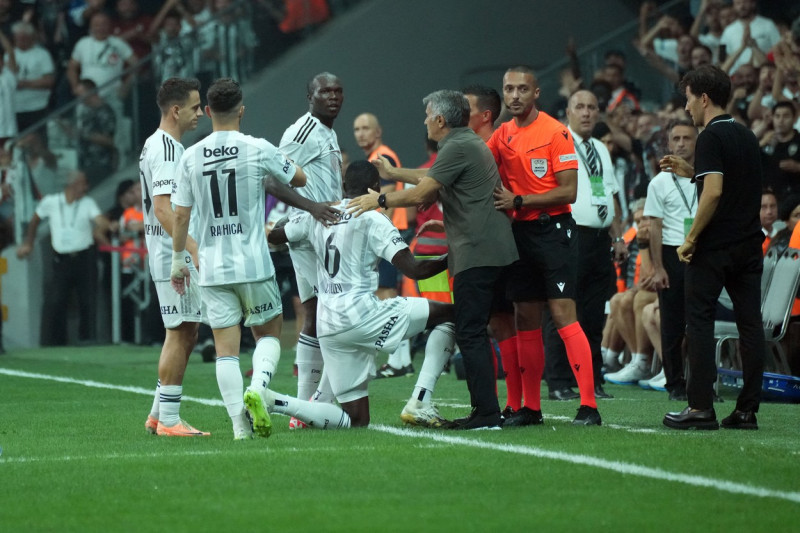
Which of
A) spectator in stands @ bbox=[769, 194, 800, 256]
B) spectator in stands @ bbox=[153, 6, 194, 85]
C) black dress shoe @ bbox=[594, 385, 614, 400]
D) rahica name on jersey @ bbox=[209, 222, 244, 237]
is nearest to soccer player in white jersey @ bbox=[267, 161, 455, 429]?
rahica name on jersey @ bbox=[209, 222, 244, 237]

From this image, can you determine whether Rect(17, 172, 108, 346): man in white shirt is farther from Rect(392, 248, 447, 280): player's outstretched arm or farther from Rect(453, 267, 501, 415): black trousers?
Rect(453, 267, 501, 415): black trousers

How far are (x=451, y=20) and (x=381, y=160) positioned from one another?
13.8 metres

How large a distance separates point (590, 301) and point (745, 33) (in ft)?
24.9

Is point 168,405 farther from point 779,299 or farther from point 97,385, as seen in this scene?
point 779,299

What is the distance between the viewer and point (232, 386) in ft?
26.0

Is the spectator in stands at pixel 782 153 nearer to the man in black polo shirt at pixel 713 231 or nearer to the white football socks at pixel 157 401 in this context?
the man in black polo shirt at pixel 713 231

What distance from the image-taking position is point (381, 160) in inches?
335

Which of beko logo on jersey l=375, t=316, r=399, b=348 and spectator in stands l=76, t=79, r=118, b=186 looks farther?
spectator in stands l=76, t=79, r=118, b=186

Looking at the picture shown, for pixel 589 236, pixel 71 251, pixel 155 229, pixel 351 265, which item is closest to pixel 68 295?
pixel 71 251

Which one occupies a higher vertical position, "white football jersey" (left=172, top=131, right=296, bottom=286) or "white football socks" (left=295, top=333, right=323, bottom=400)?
"white football jersey" (left=172, top=131, right=296, bottom=286)

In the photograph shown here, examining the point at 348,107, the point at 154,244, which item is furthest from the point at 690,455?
the point at 348,107

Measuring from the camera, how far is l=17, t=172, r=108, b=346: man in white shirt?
19.0 metres

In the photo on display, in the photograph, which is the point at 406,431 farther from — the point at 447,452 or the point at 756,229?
the point at 756,229

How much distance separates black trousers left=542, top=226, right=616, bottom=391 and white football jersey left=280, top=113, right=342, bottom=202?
8.12ft
